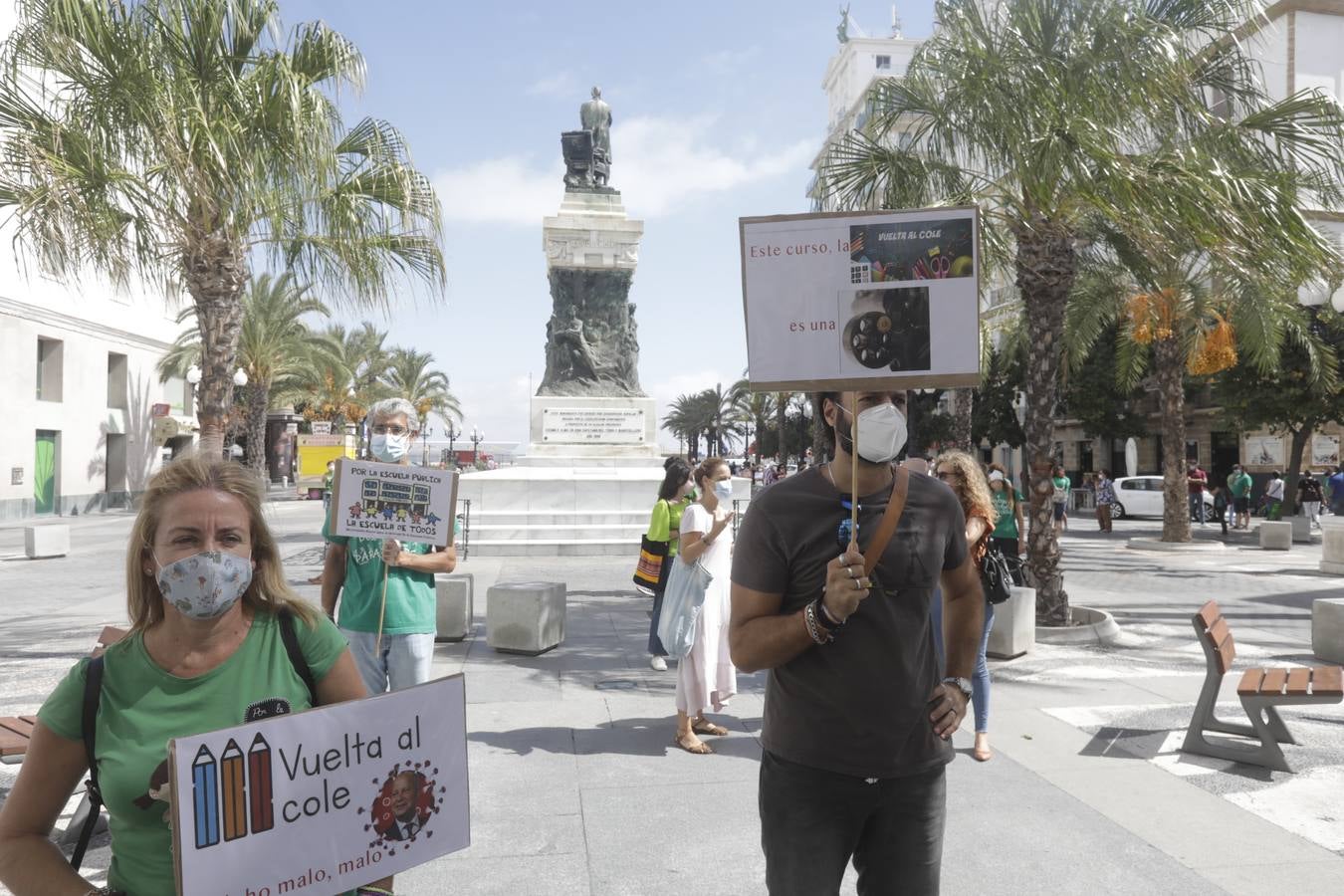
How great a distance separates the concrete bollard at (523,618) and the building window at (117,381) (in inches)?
1305

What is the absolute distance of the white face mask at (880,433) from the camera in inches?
93.4

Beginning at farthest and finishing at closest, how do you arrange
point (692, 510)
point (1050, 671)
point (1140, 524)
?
point (1140, 524)
point (1050, 671)
point (692, 510)

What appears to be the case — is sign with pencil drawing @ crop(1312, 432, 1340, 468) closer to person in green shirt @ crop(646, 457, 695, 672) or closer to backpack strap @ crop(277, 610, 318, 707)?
person in green shirt @ crop(646, 457, 695, 672)

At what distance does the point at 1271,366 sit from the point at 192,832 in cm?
1892

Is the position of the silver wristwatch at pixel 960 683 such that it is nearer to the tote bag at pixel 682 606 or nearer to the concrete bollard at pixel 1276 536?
the tote bag at pixel 682 606

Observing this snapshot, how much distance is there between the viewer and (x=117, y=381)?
3597cm

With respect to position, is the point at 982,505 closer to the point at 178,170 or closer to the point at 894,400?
the point at 894,400

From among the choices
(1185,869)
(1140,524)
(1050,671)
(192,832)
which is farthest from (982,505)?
(1140,524)

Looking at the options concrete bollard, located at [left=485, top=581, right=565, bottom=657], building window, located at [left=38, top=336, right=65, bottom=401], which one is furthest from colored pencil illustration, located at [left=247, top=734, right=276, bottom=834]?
building window, located at [left=38, top=336, right=65, bottom=401]

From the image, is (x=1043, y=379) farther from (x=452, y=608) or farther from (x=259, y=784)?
(x=259, y=784)

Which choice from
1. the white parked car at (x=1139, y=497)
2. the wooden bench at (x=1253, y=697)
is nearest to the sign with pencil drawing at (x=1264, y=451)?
the white parked car at (x=1139, y=497)

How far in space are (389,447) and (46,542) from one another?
16281 millimetres

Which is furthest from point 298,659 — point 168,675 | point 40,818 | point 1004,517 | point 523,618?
point 1004,517

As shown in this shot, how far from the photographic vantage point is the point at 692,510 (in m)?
5.93
